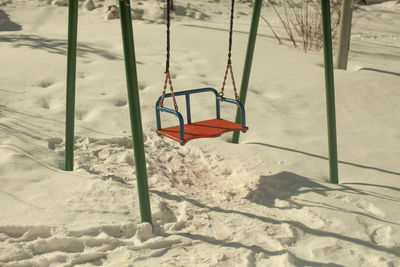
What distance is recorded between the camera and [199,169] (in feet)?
8.95

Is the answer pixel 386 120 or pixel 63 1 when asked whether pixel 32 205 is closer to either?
pixel 386 120

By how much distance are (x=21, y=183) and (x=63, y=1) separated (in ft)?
20.3

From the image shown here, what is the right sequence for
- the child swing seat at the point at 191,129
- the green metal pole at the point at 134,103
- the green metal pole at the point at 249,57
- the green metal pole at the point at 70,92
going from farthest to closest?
the green metal pole at the point at 249,57 → the green metal pole at the point at 70,92 → the child swing seat at the point at 191,129 → the green metal pole at the point at 134,103

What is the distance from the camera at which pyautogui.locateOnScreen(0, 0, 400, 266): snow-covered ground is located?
1.93m

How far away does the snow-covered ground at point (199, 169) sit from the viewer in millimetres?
1935

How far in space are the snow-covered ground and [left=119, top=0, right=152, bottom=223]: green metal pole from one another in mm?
127

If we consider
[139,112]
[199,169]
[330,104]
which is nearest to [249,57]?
[330,104]

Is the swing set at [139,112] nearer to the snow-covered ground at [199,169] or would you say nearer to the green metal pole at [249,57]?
the green metal pole at [249,57]

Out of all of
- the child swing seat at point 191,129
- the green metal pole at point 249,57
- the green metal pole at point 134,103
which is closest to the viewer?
Result: the green metal pole at point 134,103

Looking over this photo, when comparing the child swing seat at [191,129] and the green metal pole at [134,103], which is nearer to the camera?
the green metal pole at [134,103]

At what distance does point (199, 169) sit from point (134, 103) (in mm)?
886

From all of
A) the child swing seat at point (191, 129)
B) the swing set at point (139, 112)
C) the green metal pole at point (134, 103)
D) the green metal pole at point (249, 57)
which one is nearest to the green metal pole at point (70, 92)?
the swing set at point (139, 112)

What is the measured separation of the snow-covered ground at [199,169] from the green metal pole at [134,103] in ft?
0.42

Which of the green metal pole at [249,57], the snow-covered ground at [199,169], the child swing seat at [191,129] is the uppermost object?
the green metal pole at [249,57]
